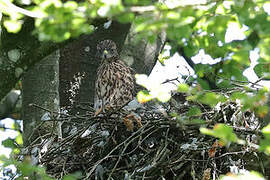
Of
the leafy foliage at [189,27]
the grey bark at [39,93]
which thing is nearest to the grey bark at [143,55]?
the grey bark at [39,93]

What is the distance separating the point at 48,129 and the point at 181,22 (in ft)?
7.27

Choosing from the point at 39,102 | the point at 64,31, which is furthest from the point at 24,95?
the point at 64,31

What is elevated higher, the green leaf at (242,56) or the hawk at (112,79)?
the hawk at (112,79)

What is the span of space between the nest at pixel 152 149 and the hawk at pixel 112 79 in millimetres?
1105

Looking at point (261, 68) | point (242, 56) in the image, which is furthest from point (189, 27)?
point (261, 68)

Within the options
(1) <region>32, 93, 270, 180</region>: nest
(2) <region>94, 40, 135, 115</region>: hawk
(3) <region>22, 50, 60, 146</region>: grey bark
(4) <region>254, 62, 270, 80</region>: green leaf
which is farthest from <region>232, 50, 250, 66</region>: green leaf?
(2) <region>94, 40, 135, 115</region>: hawk

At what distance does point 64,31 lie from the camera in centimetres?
273

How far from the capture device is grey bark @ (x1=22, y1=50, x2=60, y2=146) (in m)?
4.77

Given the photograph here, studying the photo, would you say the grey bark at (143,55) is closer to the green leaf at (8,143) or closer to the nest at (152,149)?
the nest at (152,149)

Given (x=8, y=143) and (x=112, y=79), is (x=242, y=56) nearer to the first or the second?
(x=8, y=143)

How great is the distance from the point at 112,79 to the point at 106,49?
0.35 m

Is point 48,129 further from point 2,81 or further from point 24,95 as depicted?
point 2,81

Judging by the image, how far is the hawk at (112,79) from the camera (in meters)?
5.44

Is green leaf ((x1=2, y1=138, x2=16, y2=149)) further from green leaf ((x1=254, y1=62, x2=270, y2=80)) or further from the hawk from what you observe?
green leaf ((x1=254, y1=62, x2=270, y2=80))
